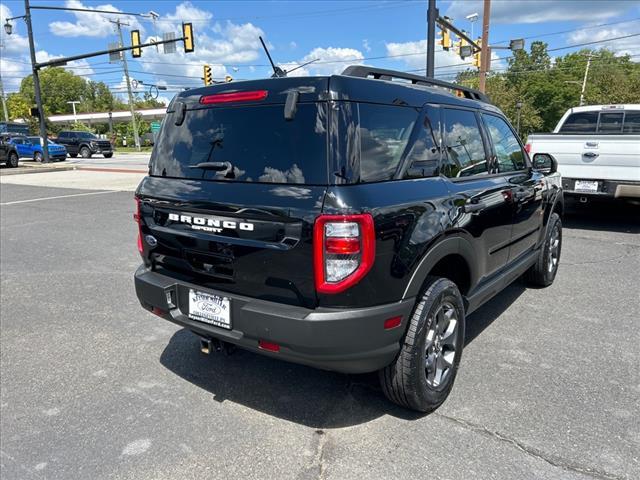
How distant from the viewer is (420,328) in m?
2.64

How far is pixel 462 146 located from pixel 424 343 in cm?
143

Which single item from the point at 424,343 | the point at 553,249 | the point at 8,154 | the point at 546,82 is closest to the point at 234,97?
the point at 424,343

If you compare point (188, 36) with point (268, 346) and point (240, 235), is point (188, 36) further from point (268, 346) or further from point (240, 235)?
point (268, 346)

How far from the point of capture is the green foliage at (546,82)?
56562mm

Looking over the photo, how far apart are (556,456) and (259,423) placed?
162 centimetres

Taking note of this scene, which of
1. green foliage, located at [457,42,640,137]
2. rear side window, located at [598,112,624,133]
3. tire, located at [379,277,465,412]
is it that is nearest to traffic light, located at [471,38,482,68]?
rear side window, located at [598,112,624,133]

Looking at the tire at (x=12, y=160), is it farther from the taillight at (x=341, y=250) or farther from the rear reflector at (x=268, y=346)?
the taillight at (x=341, y=250)

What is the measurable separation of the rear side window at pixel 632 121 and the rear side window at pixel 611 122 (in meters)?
0.10

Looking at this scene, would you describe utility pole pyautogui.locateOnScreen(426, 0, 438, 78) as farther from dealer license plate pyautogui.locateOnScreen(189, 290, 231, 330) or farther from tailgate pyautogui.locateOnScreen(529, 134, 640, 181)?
dealer license plate pyautogui.locateOnScreen(189, 290, 231, 330)

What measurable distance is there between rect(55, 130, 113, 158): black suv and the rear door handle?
37.5 metres

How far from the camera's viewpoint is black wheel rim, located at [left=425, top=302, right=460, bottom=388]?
2.84m

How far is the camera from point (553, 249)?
17.2 ft

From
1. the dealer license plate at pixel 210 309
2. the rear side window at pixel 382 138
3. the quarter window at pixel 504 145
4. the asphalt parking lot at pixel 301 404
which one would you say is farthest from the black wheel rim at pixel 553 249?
the dealer license plate at pixel 210 309

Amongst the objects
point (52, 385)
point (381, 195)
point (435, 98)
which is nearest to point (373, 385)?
point (381, 195)
